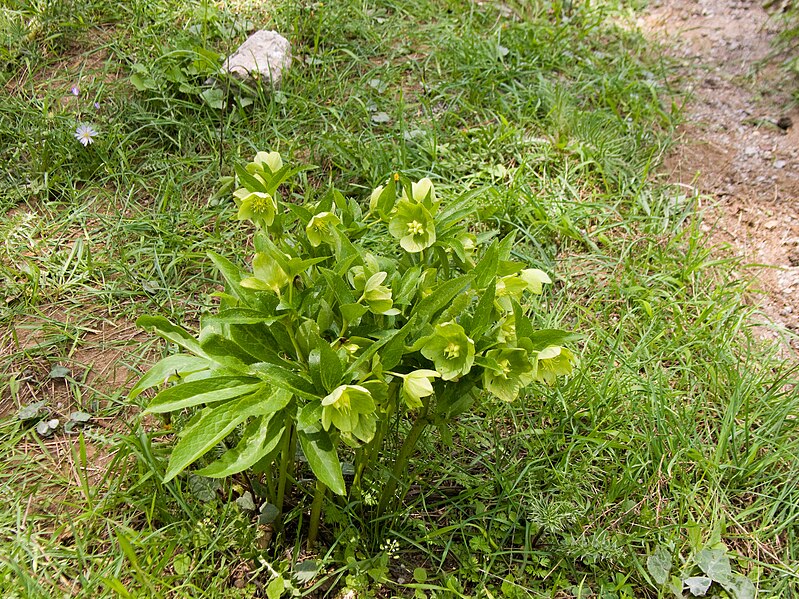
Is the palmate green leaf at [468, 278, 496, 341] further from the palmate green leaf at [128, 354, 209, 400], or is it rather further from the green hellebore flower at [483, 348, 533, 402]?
the palmate green leaf at [128, 354, 209, 400]

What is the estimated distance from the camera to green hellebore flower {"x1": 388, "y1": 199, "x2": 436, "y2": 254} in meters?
1.56

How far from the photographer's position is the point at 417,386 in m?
1.39

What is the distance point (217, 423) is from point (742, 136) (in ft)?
9.72

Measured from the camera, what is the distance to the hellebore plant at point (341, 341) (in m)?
1.40

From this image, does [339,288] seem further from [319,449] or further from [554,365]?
[554,365]

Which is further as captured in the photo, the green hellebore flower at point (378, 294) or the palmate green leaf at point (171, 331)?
the palmate green leaf at point (171, 331)

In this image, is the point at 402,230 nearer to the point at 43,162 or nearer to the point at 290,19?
the point at 43,162

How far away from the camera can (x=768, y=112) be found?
346cm

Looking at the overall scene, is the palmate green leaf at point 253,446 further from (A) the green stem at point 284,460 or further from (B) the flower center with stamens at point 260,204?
(B) the flower center with stamens at point 260,204

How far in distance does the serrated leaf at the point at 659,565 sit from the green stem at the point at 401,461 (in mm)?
705

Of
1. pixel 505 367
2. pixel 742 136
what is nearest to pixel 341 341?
pixel 505 367

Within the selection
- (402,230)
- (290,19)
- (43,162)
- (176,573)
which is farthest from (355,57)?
(176,573)

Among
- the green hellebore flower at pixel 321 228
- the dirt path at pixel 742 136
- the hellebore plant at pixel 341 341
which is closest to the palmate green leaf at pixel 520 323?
the hellebore plant at pixel 341 341

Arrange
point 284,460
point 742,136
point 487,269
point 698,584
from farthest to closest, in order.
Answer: point 742,136 → point 698,584 → point 284,460 → point 487,269
